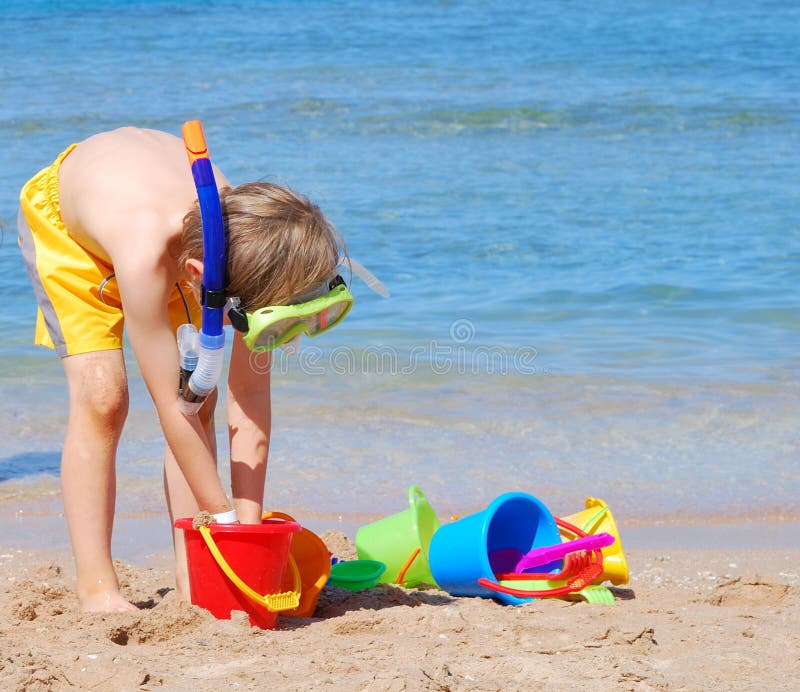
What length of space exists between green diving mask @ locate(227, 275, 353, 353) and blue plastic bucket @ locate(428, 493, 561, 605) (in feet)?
2.61

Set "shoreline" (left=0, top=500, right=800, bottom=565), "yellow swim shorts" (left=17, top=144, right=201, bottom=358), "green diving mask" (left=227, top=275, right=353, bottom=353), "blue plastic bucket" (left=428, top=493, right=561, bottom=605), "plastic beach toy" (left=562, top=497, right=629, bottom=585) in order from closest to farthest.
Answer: "green diving mask" (left=227, top=275, right=353, bottom=353), "yellow swim shorts" (left=17, top=144, right=201, bottom=358), "blue plastic bucket" (left=428, top=493, right=561, bottom=605), "plastic beach toy" (left=562, top=497, right=629, bottom=585), "shoreline" (left=0, top=500, right=800, bottom=565)

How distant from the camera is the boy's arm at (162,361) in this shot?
91.4 inches

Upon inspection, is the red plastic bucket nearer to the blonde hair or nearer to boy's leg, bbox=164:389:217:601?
boy's leg, bbox=164:389:217:601

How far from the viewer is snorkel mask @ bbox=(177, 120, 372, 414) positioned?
221cm

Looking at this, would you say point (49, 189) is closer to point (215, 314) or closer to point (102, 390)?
point (102, 390)

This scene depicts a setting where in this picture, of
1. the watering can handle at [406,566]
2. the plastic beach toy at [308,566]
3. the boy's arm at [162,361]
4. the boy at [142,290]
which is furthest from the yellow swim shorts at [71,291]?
the watering can handle at [406,566]

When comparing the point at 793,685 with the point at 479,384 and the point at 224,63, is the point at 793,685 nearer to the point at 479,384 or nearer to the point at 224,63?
the point at 479,384

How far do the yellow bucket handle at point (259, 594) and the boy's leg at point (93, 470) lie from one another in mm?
319

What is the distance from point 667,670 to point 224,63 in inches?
530

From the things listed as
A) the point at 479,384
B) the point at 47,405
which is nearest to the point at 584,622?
the point at 479,384

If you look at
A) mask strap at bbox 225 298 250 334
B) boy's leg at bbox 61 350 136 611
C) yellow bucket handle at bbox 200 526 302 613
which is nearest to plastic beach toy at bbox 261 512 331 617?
yellow bucket handle at bbox 200 526 302 613

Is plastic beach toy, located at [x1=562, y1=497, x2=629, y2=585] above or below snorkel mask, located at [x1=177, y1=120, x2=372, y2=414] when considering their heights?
below

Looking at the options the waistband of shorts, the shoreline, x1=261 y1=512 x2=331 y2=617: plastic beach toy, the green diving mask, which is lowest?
the shoreline

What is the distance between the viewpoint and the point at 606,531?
10.4 feet
